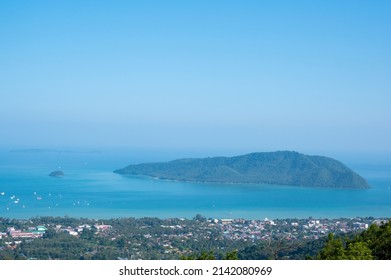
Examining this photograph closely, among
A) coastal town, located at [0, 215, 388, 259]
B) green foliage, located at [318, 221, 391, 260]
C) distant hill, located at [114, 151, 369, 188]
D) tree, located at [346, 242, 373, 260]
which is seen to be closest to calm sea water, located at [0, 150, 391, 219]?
distant hill, located at [114, 151, 369, 188]

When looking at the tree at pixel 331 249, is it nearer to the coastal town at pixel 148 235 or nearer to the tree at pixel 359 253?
the tree at pixel 359 253

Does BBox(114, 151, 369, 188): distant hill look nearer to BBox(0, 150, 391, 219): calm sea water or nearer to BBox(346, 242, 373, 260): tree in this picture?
BBox(0, 150, 391, 219): calm sea water

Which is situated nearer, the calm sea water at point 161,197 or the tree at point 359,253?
the tree at point 359,253

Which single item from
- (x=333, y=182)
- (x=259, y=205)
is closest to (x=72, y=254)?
(x=259, y=205)

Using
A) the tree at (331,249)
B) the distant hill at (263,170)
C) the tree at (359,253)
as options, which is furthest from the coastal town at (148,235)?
the distant hill at (263,170)

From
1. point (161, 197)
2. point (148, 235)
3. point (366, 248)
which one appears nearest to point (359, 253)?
point (366, 248)

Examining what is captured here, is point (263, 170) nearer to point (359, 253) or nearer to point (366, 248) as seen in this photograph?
point (366, 248)

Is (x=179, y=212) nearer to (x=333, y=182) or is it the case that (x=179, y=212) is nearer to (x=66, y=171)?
(x=333, y=182)
